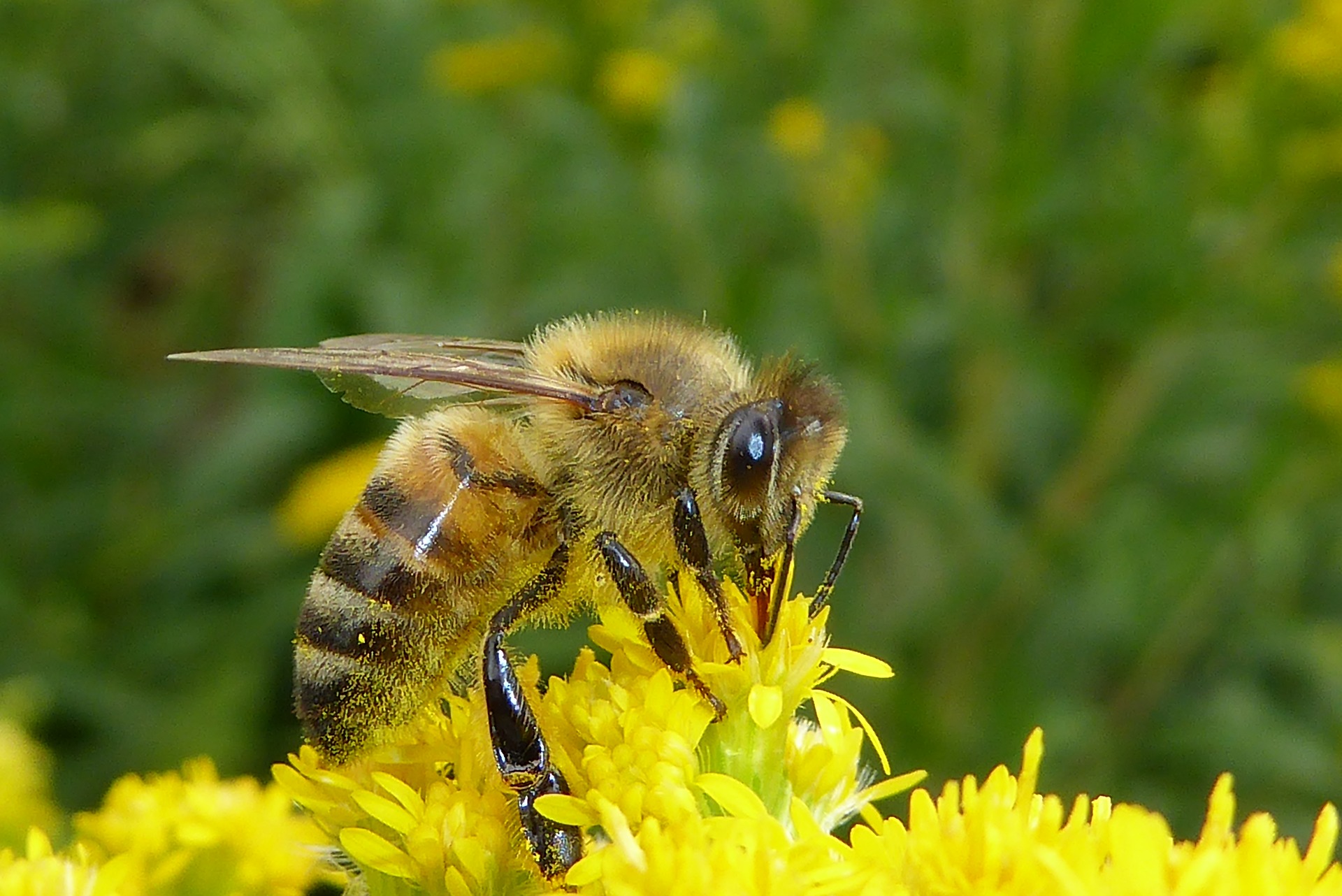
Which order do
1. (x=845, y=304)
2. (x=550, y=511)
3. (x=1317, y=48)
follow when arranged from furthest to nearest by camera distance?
(x=845, y=304) → (x=1317, y=48) → (x=550, y=511)

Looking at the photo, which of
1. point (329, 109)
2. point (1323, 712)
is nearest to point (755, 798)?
point (1323, 712)

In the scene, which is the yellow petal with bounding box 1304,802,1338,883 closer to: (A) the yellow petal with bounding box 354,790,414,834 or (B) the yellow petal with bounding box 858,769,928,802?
(B) the yellow petal with bounding box 858,769,928,802

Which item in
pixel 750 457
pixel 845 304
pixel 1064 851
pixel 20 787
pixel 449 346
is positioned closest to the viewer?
pixel 1064 851

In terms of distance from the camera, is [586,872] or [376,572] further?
[376,572]

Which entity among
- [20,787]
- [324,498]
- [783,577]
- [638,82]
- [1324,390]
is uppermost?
[638,82]

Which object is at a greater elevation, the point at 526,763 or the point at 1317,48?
the point at 1317,48

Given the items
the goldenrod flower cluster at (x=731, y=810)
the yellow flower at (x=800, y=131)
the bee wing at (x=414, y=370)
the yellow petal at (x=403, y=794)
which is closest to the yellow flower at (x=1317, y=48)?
the yellow flower at (x=800, y=131)

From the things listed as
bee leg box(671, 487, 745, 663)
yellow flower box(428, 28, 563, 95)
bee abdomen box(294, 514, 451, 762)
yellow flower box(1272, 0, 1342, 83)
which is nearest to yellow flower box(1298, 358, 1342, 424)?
yellow flower box(1272, 0, 1342, 83)

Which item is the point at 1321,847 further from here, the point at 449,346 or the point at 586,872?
the point at 449,346

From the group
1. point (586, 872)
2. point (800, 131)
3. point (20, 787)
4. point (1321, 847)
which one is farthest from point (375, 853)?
point (800, 131)
